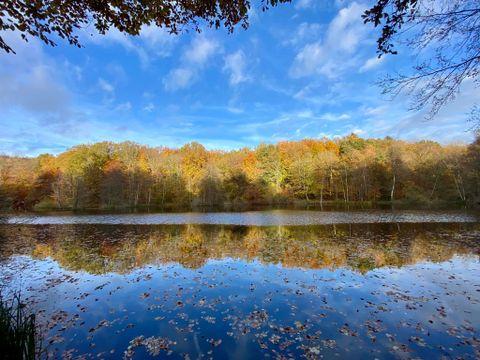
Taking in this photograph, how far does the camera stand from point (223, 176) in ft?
198

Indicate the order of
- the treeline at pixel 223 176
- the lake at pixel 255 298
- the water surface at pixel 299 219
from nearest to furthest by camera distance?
the lake at pixel 255 298
the water surface at pixel 299 219
the treeline at pixel 223 176

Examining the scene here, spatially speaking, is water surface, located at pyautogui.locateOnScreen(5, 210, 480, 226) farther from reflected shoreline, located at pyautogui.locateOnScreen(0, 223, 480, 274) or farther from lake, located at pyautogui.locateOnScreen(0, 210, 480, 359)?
lake, located at pyautogui.locateOnScreen(0, 210, 480, 359)

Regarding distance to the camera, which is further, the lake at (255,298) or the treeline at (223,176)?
the treeline at (223,176)

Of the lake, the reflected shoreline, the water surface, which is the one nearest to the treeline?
the water surface

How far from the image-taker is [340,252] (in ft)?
43.2

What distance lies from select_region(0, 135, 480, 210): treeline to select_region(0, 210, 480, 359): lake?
3939 centimetres

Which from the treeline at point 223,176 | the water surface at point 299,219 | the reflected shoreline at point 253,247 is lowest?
the reflected shoreline at point 253,247

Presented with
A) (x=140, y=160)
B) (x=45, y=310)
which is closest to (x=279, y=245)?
(x=45, y=310)

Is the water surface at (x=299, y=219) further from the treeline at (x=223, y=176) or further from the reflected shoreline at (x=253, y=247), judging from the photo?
the treeline at (x=223, y=176)

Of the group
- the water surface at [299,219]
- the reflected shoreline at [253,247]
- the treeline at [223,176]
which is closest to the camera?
the reflected shoreline at [253,247]

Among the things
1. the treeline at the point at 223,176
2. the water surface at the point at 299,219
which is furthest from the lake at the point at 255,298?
the treeline at the point at 223,176

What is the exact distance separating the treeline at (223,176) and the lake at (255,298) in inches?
1551

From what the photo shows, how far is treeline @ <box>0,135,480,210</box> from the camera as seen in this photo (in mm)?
50438

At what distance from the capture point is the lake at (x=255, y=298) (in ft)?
17.8
